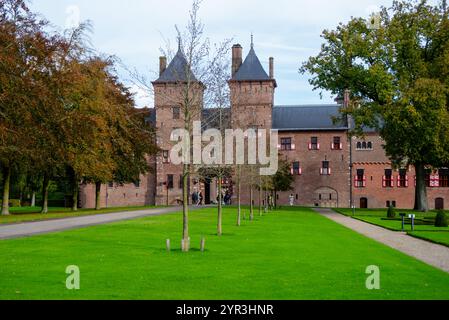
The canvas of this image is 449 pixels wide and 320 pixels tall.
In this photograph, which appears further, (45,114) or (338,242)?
(45,114)

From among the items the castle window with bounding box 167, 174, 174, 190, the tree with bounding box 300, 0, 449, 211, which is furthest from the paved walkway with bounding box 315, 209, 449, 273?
the castle window with bounding box 167, 174, 174, 190

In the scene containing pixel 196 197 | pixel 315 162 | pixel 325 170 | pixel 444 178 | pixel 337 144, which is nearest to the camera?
pixel 444 178

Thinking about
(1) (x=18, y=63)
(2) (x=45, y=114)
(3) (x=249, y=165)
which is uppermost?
(1) (x=18, y=63)

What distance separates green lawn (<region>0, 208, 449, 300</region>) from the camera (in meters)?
9.71

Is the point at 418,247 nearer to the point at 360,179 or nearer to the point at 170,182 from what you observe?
the point at 360,179

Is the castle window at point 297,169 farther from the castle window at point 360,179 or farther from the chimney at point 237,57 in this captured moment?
the chimney at point 237,57

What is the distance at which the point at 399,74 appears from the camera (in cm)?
4109

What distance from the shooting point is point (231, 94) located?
25.8 m

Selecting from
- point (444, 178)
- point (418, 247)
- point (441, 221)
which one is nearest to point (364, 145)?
point (444, 178)

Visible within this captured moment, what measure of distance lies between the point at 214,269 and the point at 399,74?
1271 inches

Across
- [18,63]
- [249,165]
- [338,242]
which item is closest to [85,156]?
[18,63]

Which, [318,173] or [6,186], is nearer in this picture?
[6,186]
